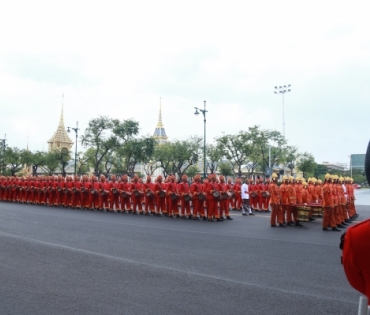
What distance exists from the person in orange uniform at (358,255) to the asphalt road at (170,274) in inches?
142

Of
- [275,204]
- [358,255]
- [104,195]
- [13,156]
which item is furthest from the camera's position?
[13,156]

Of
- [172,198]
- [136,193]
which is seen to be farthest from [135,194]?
[172,198]

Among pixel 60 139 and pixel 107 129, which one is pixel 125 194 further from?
pixel 60 139

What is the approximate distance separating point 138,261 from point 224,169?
159 feet

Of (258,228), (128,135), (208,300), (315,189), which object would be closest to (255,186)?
(315,189)

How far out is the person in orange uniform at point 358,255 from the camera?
1974 millimetres

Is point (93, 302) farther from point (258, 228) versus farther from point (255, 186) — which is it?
point (255, 186)

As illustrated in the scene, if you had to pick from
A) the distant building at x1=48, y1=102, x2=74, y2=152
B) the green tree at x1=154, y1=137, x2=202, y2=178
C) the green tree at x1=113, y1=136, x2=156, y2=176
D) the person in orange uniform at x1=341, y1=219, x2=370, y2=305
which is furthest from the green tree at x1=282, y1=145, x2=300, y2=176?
the distant building at x1=48, y1=102, x2=74, y2=152

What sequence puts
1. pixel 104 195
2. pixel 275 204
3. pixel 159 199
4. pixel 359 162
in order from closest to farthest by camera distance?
pixel 359 162
pixel 275 204
pixel 159 199
pixel 104 195

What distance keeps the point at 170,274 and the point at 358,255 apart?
5.87 metres

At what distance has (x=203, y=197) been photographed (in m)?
18.9

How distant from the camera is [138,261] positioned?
869 cm

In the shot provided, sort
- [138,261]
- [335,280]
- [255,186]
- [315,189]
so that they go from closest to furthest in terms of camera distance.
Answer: [335,280] → [138,261] → [315,189] → [255,186]

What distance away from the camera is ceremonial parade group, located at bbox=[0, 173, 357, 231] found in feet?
52.9
